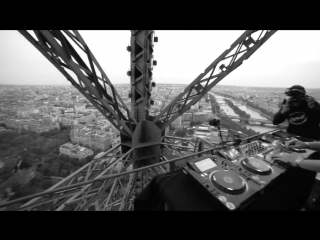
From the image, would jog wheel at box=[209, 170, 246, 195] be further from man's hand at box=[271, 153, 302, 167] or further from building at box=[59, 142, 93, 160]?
building at box=[59, 142, 93, 160]

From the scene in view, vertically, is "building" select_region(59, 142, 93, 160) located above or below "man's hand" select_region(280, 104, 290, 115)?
below

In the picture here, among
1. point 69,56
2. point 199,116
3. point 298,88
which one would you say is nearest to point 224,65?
point 298,88

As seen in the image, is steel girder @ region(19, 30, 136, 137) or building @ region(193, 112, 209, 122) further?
building @ region(193, 112, 209, 122)

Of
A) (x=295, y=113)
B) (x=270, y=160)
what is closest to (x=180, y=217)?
(x=270, y=160)

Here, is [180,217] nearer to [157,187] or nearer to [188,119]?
[157,187]

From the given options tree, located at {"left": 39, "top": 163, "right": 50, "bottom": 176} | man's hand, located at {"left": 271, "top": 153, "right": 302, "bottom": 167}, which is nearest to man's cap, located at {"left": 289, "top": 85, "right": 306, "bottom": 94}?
man's hand, located at {"left": 271, "top": 153, "right": 302, "bottom": 167}

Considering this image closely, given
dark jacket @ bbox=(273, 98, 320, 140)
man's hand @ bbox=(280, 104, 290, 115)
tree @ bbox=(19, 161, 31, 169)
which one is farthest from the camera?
tree @ bbox=(19, 161, 31, 169)
